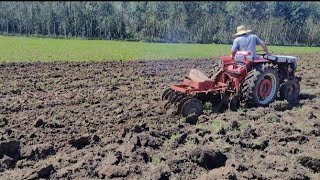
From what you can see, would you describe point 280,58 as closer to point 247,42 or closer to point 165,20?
point 247,42

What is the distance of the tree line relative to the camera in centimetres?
7494

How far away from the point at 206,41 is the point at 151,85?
6027 centimetres

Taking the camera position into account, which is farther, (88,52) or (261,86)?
(88,52)

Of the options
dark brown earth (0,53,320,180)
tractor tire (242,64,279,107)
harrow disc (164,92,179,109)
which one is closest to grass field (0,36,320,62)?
dark brown earth (0,53,320,180)

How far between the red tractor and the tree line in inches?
2382

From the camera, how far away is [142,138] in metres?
7.16

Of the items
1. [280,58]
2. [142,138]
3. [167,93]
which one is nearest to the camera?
[142,138]

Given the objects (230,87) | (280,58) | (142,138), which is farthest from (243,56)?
(142,138)

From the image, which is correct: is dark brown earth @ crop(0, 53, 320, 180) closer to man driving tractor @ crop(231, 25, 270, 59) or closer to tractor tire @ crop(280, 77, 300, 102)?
tractor tire @ crop(280, 77, 300, 102)

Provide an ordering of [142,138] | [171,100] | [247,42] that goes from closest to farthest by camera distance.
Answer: [142,138] → [171,100] → [247,42]

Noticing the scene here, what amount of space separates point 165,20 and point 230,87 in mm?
68294

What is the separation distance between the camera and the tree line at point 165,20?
246ft

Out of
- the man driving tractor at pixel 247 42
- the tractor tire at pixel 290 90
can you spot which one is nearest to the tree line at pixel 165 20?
the tractor tire at pixel 290 90

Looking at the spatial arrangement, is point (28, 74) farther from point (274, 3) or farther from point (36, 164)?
point (274, 3)
